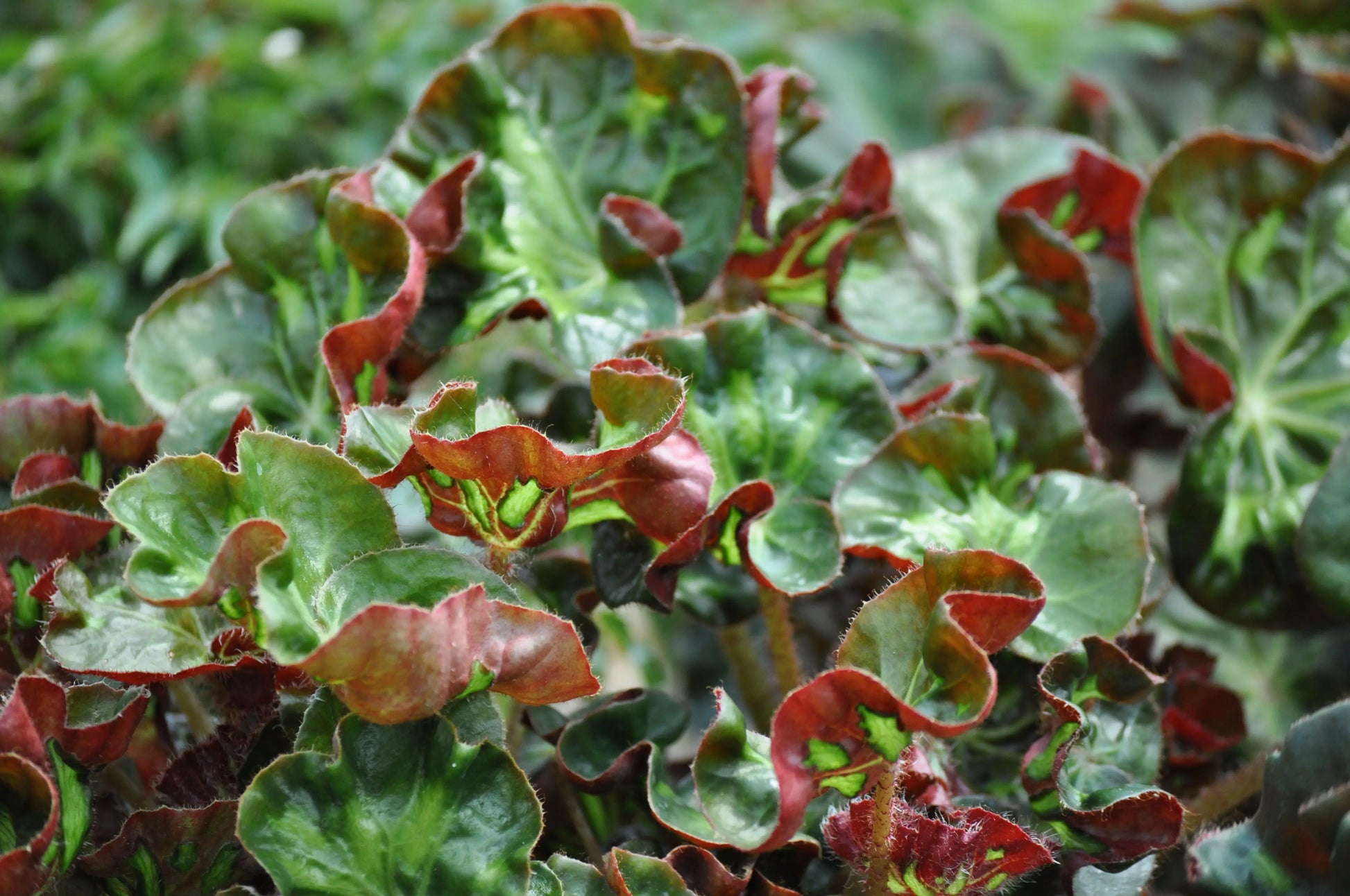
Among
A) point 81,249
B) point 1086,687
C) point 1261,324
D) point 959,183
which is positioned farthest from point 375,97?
point 1086,687

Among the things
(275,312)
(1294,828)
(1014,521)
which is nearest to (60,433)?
(275,312)

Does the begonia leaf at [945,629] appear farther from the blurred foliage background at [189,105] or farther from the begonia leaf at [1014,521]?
the blurred foliage background at [189,105]

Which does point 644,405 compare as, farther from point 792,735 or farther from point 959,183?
point 959,183

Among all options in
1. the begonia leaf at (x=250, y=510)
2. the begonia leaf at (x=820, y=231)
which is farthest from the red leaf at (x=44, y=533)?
the begonia leaf at (x=820, y=231)

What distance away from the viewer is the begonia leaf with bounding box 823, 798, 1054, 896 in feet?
1.87

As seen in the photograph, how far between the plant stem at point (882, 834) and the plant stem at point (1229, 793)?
26 centimetres

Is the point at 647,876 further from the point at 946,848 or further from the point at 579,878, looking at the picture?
the point at 946,848

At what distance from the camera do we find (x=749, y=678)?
0.82 meters

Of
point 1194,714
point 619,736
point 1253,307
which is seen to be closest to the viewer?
point 619,736

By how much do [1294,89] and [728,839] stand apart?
1.10 meters

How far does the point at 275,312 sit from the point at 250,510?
249 mm

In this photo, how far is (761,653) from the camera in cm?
100

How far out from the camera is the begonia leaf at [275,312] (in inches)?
27.6

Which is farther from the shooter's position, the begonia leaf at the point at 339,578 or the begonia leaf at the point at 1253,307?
the begonia leaf at the point at 1253,307
